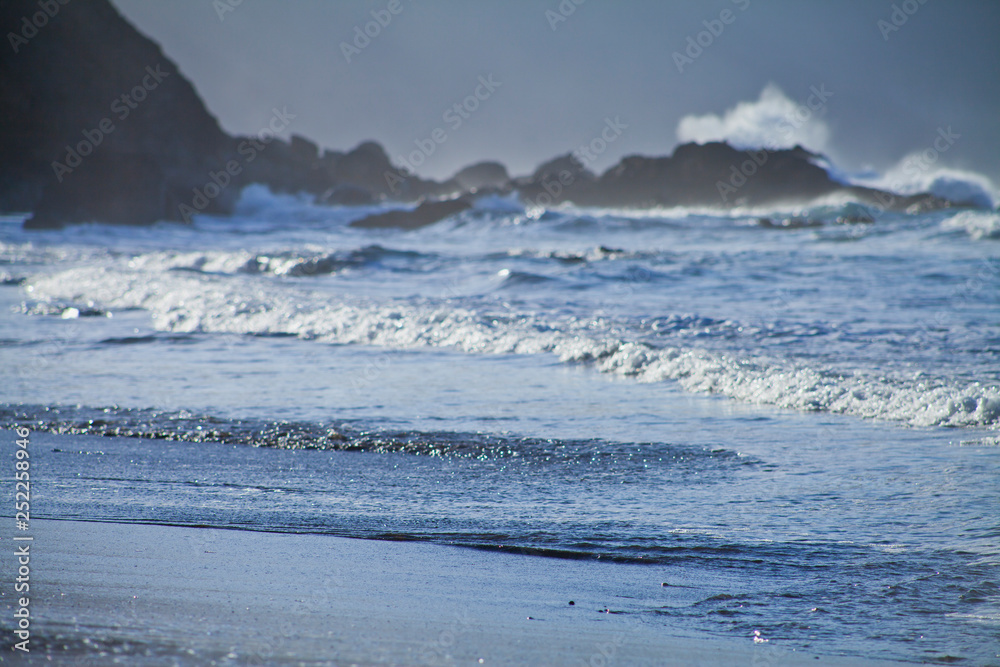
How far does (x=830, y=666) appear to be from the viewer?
1.88 metres

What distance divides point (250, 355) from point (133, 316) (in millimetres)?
3964

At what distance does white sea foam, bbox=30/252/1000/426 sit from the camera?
480cm

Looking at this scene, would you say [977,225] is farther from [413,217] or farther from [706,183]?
[706,183]

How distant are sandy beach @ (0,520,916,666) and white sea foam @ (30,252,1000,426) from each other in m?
2.94

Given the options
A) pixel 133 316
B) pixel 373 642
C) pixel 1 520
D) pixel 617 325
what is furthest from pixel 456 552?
pixel 133 316

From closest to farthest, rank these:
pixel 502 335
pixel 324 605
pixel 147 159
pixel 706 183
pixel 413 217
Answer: pixel 324 605, pixel 502 335, pixel 413 217, pixel 147 159, pixel 706 183

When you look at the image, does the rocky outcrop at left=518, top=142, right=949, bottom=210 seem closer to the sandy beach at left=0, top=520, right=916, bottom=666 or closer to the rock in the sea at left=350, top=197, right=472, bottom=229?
the rock in the sea at left=350, top=197, right=472, bottom=229

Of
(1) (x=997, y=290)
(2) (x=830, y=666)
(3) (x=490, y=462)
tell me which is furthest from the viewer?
(1) (x=997, y=290)

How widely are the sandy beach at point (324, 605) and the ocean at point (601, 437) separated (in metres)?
0.12

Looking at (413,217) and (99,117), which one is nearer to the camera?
(413,217)

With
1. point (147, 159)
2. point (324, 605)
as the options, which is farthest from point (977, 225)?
point (147, 159)

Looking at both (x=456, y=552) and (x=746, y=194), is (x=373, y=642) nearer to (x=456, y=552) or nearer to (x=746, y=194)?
(x=456, y=552)

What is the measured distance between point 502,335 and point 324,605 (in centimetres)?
574

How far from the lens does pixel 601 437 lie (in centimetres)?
428
